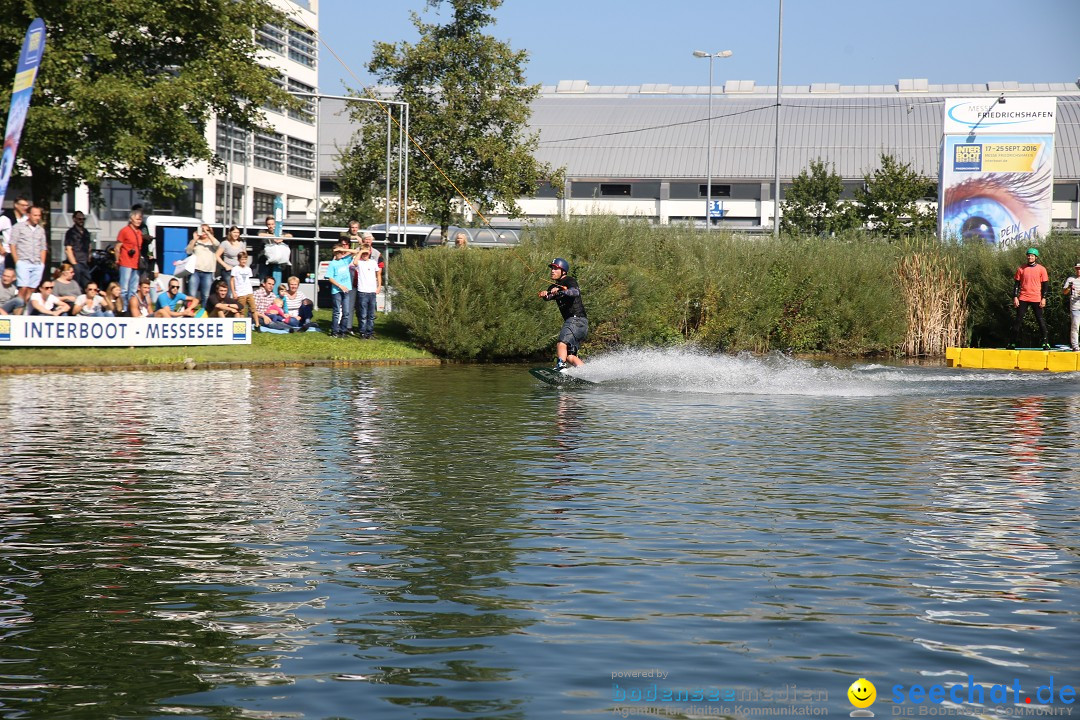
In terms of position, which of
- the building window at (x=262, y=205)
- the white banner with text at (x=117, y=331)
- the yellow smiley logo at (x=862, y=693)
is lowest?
the yellow smiley logo at (x=862, y=693)

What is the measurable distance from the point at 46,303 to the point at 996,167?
101 ft

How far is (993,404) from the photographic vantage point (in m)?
19.8

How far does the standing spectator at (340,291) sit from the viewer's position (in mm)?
28922

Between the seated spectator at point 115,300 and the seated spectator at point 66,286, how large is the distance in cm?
83

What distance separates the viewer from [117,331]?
25.1 meters

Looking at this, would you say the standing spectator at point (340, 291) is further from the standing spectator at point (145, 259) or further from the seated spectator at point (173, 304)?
the standing spectator at point (145, 259)

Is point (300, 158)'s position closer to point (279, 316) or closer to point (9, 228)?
point (279, 316)

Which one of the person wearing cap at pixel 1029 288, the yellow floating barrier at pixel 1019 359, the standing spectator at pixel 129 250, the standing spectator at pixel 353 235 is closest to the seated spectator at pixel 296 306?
the standing spectator at pixel 353 235

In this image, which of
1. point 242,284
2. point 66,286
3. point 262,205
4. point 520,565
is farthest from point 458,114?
point 262,205

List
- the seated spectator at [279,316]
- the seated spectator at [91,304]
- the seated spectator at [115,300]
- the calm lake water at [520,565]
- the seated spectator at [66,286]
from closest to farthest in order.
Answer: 1. the calm lake water at [520,565]
2. the seated spectator at [66,286]
3. the seated spectator at [91,304]
4. the seated spectator at [115,300]
5. the seated spectator at [279,316]

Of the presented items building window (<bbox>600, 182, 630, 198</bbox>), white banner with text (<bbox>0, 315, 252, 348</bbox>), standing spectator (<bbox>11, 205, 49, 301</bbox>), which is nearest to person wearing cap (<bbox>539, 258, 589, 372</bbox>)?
white banner with text (<bbox>0, 315, 252, 348</bbox>)

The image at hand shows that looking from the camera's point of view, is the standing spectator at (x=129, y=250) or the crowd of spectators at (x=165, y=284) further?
the standing spectator at (x=129, y=250)

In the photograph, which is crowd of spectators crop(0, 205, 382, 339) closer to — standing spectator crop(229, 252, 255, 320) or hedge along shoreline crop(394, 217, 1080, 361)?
standing spectator crop(229, 252, 255, 320)

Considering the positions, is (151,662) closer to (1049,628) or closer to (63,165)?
(1049,628)
